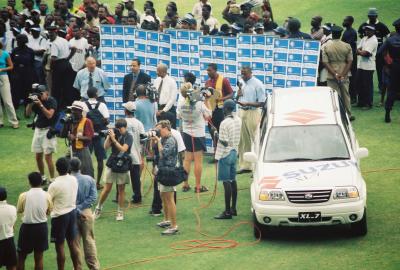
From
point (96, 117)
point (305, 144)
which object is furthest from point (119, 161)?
point (305, 144)

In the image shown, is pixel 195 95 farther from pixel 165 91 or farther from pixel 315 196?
pixel 315 196

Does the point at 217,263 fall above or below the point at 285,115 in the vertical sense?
below

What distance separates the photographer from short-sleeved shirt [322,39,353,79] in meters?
22.2

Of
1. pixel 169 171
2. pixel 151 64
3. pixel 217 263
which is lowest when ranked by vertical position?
pixel 217 263

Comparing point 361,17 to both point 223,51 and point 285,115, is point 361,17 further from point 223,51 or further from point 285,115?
point 285,115

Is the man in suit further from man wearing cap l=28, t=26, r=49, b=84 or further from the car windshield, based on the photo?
the car windshield

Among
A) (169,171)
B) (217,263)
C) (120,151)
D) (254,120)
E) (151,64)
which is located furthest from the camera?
(151,64)

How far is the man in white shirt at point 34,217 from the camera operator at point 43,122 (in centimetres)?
506

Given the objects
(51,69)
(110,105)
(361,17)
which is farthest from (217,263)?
(361,17)

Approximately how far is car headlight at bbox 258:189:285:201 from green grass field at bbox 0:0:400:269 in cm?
83

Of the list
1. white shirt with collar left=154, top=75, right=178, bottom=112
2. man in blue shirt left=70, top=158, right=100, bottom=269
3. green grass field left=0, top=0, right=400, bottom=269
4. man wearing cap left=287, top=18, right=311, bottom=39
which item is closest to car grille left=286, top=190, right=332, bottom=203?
green grass field left=0, top=0, right=400, bottom=269

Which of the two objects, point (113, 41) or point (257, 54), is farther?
point (113, 41)

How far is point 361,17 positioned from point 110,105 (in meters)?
13.4

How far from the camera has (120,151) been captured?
17453mm
